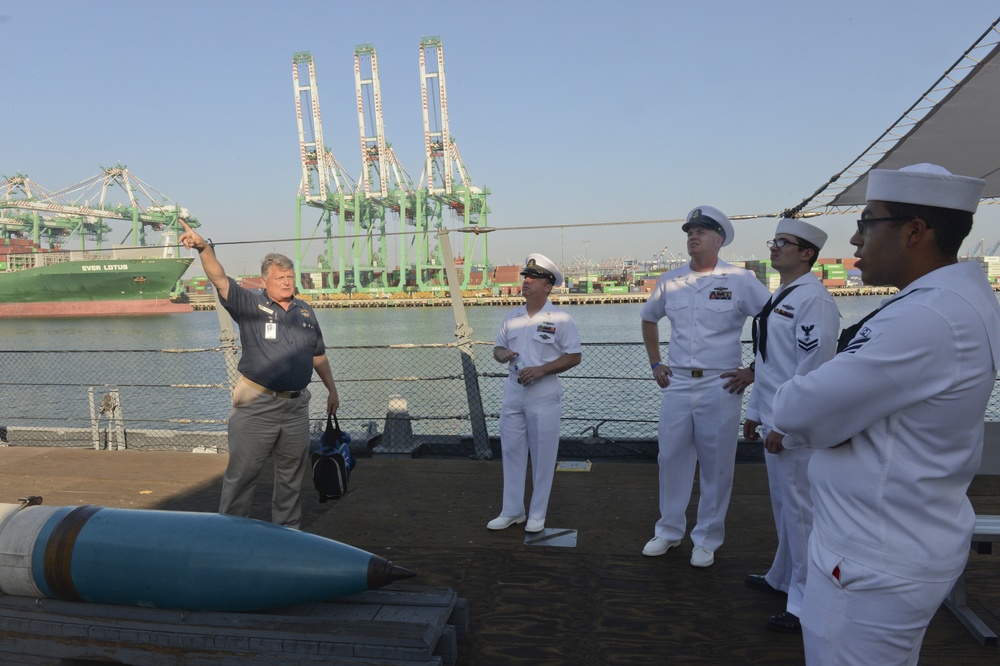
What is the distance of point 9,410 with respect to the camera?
47.6 ft

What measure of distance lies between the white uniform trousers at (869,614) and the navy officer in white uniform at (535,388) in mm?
2635

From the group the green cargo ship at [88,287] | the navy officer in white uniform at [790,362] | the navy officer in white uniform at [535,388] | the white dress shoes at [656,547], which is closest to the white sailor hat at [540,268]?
the navy officer in white uniform at [535,388]

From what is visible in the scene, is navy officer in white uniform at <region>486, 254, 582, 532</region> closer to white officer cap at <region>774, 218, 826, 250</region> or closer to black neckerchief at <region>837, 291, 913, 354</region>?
white officer cap at <region>774, 218, 826, 250</region>

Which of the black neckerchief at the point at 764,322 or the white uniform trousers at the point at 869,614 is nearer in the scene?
the white uniform trousers at the point at 869,614

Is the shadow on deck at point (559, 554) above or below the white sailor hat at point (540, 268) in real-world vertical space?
below

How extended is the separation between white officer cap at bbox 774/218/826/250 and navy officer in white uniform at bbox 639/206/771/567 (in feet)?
1.49

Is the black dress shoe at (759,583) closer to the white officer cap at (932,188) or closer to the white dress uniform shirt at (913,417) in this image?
the white dress uniform shirt at (913,417)

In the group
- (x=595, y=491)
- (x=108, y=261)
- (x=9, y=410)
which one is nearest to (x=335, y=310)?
(x=108, y=261)

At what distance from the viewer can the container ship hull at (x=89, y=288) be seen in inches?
2062

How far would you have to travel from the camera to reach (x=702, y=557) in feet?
11.6

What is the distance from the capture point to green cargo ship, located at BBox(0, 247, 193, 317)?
52375mm

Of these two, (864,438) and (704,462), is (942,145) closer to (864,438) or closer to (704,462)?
(704,462)

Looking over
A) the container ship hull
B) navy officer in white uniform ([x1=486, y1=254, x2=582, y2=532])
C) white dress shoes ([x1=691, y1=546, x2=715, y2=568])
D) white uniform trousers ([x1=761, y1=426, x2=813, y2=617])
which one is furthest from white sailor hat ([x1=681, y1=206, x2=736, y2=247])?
the container ship hull

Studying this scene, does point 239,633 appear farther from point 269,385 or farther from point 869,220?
point 869,220
